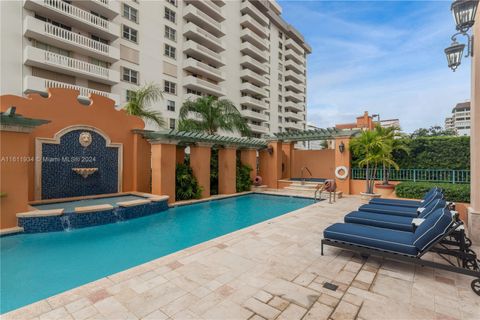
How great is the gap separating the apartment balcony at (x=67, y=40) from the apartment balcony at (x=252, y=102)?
19.7 meters

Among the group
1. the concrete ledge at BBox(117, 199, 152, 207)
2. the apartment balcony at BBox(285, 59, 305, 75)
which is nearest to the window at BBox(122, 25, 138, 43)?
the concrete ledge at BBox(117, 199, 152, 207)

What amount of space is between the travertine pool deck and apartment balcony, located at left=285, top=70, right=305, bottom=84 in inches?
1929

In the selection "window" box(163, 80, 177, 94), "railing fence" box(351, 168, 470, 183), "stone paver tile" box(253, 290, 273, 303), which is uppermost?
"window" box(163, 80, 177, 94)

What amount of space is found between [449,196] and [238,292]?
361 inches

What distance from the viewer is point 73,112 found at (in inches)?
396

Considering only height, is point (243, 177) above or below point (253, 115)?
below

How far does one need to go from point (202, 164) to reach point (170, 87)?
54.3ft

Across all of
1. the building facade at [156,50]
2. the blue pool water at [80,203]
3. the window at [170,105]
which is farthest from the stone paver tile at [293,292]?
the window at [170,105]

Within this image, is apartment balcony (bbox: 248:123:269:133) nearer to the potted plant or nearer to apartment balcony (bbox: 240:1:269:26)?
apartment balcony (bbox: 240:1:269:26)

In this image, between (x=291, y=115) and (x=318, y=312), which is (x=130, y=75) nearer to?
(x=318, y=312)

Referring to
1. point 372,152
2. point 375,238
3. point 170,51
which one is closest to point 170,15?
point 170,51

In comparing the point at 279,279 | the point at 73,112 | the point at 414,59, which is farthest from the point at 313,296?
the point at 73,112

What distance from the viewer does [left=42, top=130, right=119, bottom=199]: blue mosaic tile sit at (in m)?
9.35

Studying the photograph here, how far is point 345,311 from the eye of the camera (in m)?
2.96
